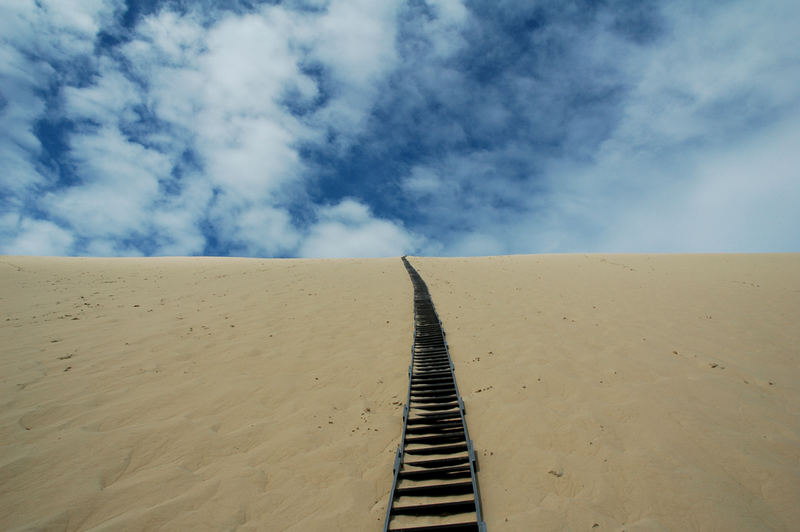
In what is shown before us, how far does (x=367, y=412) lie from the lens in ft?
19.0

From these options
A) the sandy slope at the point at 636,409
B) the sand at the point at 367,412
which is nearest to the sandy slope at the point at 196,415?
the sand at the point at 367,412

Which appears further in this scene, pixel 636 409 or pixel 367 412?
pixel 367 412

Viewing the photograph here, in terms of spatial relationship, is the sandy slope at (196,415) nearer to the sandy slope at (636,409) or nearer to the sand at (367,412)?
the sand at (367,412)

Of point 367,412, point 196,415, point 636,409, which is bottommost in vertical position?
point 636,409

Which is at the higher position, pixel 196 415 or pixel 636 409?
pixel 196 415

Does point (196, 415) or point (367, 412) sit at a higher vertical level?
point (196, 415)

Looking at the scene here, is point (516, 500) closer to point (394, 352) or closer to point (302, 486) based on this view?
point (302, 486)

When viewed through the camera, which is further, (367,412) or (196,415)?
(367,412)

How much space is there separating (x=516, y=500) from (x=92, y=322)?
11.8m

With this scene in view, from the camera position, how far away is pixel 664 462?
4250mm

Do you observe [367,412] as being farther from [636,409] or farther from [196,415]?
[636,409]

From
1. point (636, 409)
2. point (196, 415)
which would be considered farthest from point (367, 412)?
point (636, 409)

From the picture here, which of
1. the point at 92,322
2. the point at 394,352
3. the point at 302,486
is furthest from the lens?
the point at 92,322

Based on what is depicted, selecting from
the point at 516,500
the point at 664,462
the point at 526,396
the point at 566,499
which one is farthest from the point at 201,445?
the point at 664,462
